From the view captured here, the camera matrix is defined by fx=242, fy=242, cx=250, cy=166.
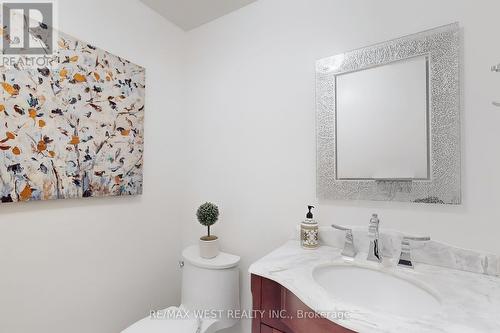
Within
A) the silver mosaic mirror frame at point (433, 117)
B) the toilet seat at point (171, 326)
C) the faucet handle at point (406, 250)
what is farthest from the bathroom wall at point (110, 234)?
the faucet handle at point (406, 250)

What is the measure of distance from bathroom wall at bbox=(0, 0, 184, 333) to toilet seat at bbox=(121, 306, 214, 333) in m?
0.28

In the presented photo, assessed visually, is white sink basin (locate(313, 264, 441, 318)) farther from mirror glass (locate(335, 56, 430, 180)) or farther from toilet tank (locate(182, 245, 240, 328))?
toilet tank (locate(182, 245, 240, 328))

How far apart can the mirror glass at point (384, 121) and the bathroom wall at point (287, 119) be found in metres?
0.13

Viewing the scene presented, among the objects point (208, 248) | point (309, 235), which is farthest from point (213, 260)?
point (309, 235)

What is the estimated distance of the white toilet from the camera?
1246 millimetres

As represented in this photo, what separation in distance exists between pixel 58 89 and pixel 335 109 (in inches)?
51.6

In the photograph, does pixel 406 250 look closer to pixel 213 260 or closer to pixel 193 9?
pixel 213 260

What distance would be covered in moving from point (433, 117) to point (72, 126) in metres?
1.61

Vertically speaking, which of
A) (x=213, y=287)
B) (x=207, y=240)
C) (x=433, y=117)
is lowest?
(x=213, y=287)

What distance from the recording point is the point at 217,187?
1.61m

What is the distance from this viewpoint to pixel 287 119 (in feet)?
4.34

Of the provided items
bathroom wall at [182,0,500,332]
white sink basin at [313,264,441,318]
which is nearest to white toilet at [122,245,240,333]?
bathroom wall at [182,0,500,332]

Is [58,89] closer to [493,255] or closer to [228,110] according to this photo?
→ [228,110]

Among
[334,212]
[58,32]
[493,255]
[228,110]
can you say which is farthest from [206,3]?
[493,255]
